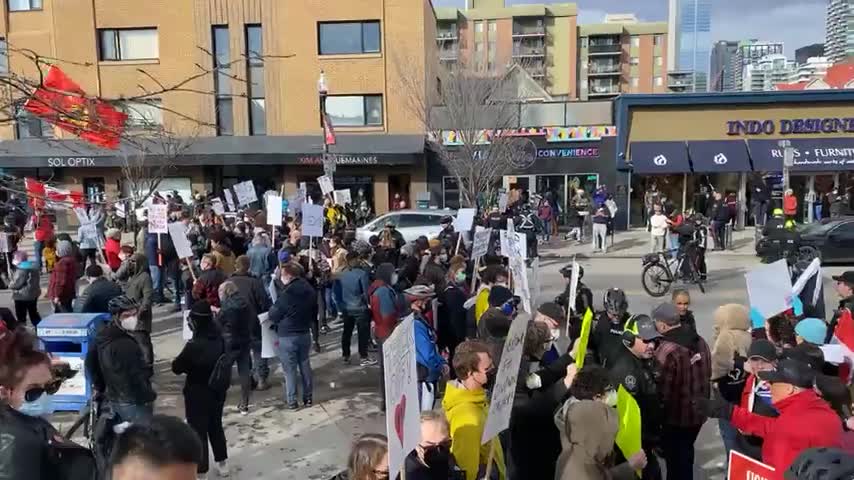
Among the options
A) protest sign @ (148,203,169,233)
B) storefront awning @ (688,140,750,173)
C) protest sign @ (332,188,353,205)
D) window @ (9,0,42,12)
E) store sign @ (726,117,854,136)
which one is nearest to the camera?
protest sign @ (148,203,169,233)

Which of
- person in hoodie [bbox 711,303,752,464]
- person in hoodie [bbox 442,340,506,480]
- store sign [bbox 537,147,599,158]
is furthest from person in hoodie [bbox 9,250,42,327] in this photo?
store sign [bbox 537,147,599,158]

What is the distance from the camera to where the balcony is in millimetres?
84312

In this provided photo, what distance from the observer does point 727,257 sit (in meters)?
20.0

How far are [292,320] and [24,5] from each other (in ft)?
103

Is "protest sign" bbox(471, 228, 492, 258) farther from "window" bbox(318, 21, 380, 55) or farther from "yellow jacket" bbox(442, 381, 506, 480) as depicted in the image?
"window" bbox(318, 21, 380, 55)

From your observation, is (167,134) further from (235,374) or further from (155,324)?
(155,324)

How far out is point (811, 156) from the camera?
26391 mm

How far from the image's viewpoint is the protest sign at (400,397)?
2.95 m

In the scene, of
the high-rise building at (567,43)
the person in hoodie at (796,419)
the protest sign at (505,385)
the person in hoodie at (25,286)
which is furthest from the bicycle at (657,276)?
the high-rise building at (567,43)

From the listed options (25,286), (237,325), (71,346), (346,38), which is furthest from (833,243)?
(346,38)

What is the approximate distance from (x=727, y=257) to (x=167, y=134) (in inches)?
728

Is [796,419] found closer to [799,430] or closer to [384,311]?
[799,430]

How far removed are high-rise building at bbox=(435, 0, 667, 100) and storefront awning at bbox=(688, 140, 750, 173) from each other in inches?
1928

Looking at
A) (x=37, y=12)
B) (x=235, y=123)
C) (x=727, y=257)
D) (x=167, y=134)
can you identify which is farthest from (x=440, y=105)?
(x=167, y=134)
